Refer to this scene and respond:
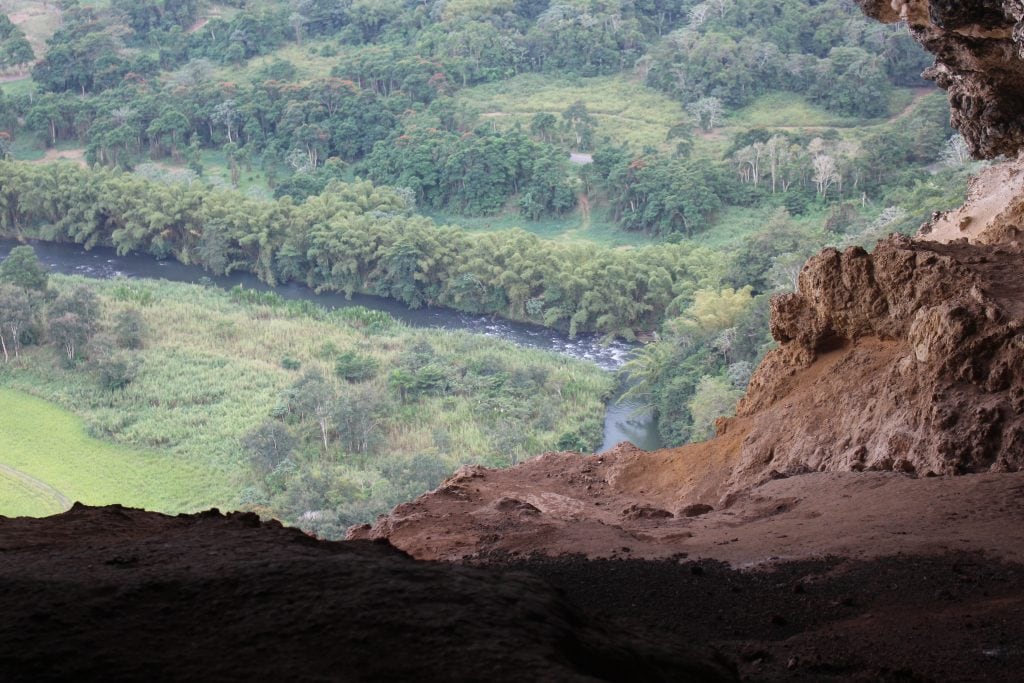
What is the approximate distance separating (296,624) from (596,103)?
164 ft

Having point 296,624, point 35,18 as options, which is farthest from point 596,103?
point 296,624

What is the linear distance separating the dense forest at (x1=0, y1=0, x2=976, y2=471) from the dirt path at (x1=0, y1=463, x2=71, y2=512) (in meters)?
13.2

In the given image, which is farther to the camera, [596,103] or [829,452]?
[596,103]

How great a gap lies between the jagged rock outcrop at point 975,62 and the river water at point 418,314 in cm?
1649

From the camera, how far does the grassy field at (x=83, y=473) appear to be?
21984mm

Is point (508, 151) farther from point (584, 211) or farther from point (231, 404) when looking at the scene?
point (231, 404)

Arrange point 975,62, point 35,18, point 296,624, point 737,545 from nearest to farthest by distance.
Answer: point 296,624
point 737,545
point 975,62
point 35,18

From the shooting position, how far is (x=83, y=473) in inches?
916

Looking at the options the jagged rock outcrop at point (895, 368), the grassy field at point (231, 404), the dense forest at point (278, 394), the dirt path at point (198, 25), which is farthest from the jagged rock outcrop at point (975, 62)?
the dirt path at point (198, 25)

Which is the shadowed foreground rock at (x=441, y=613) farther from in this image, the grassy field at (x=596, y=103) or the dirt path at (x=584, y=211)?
the grassy field at (x=596, y=103)

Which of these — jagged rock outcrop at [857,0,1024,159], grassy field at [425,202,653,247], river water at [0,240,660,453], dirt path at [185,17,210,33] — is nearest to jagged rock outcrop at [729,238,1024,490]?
jagged rock outcrop at [857,0,1024,159]

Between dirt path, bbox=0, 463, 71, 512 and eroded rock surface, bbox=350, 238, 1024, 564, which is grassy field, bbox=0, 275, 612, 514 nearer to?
dirt path, bbox=0, 463, 71, 512

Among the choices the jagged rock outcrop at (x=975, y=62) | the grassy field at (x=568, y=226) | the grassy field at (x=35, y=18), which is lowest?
the grassy field at (x=568, y=226)

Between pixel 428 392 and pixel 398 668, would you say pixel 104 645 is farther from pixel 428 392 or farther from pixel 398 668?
pixel 428 392
